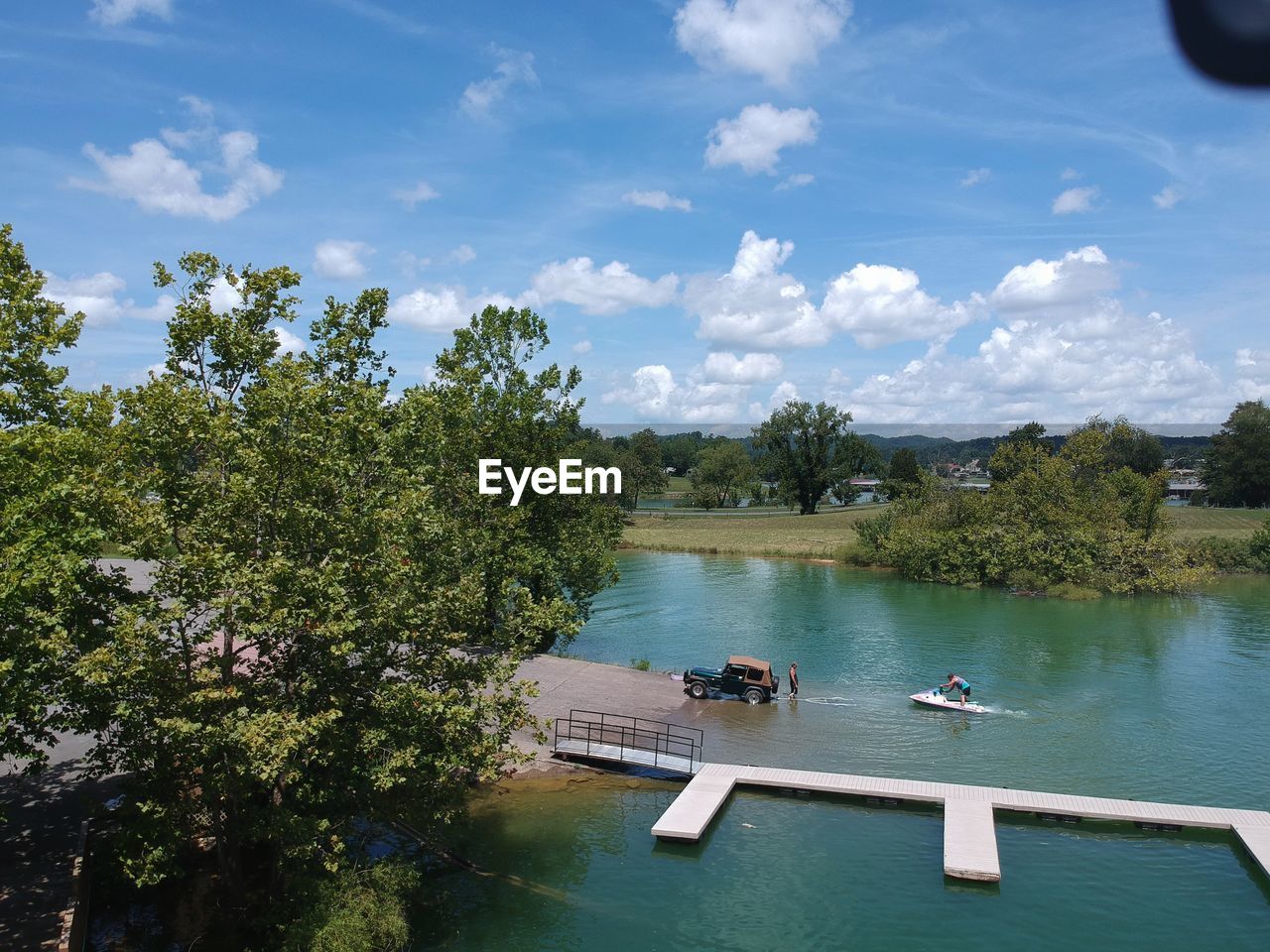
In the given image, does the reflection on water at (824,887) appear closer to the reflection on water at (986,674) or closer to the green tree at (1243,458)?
the reflection on water at (986,674)

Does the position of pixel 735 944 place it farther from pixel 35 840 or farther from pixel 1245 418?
pixel 1245 418

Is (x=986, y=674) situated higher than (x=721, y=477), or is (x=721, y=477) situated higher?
(x=721, y=477)

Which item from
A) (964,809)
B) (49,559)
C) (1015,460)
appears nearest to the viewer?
(49,559)

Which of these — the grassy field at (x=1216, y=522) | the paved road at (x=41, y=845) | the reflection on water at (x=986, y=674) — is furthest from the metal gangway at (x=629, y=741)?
the grassy field at (x=1216, y=522)

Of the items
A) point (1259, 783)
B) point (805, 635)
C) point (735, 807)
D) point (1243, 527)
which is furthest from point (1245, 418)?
point (735, 807)

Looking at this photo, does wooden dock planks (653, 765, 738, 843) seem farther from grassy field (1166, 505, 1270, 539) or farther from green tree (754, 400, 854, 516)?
green tree (754, 400, 854, 516)

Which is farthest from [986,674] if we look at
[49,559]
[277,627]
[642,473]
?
[642,473]

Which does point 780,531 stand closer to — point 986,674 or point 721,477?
point 721,477
